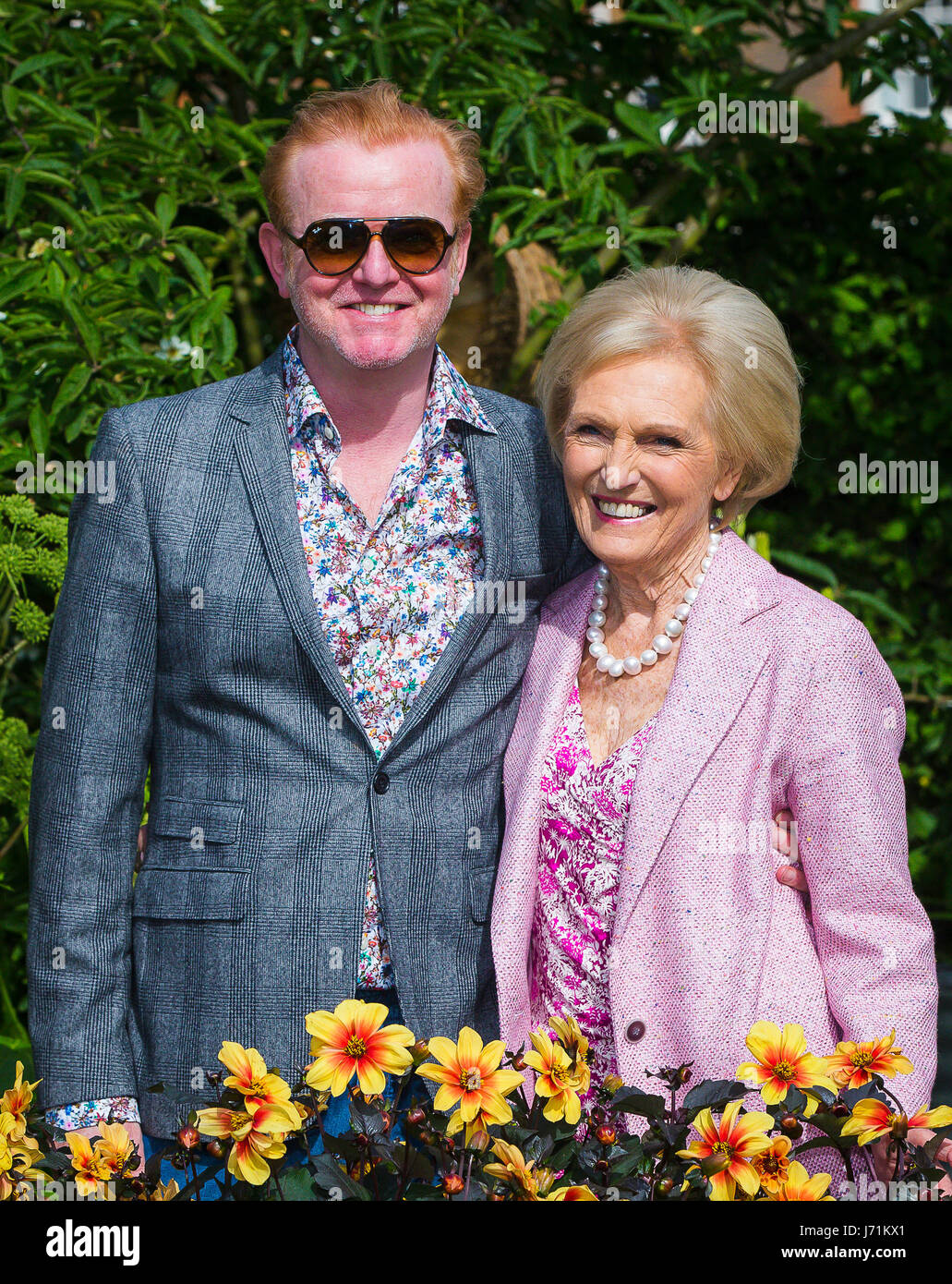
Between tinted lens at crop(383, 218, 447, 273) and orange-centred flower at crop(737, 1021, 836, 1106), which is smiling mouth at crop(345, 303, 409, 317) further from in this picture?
orange-centred flower at crop(737, 1021, 836, 1106)

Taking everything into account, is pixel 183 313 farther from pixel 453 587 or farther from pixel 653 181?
pixel 653 181

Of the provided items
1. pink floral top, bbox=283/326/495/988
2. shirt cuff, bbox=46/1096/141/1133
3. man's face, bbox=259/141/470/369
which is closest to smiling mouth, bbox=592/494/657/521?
pink floral top, bbox=283/326/495/988

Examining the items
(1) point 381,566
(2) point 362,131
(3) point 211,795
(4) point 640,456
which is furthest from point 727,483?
(3) point 211,795

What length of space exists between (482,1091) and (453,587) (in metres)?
0.90

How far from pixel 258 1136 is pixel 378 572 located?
36.2 inches

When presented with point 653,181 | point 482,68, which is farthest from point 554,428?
point 653,181

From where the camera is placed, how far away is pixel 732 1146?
142cm

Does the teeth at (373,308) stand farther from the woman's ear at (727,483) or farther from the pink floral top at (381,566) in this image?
the woman's ear at (727,483)

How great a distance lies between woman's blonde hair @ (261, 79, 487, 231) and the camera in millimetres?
2039

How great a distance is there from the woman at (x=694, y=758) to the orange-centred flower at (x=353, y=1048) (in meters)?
0.57

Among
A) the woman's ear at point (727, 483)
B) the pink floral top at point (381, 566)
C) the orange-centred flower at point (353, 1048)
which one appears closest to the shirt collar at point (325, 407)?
the pink floral top at point (381, 566)

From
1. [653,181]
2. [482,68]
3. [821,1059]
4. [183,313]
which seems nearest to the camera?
[821,1059]

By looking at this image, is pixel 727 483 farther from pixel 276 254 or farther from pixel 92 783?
pixel 92 783
